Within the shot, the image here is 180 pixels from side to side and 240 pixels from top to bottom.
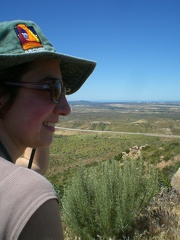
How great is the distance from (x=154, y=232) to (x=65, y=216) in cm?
110

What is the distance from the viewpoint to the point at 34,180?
0.78m

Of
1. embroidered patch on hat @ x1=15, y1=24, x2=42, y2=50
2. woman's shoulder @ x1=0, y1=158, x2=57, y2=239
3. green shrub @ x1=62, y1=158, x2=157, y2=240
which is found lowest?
green shrub @ x1=62, y1=158, x2=157, y2=240

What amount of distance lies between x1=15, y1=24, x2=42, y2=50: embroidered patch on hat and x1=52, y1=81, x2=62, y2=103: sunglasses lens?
212mm

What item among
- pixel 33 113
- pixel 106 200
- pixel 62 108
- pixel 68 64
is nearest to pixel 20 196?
pixel 33 113

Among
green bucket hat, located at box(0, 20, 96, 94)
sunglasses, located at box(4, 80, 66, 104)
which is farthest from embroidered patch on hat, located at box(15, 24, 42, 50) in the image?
sunglasses, located at box(4, 80, 66, 104)

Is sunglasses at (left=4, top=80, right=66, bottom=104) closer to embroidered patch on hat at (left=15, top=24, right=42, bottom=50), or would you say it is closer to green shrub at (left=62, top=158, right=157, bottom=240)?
embroidered patch on hat at (left=15, top=24, right=42, bottom=50)

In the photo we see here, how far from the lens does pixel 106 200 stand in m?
3.19

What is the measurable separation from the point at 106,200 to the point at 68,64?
2.04 metres

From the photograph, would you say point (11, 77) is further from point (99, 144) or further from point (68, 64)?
point (99, 144)

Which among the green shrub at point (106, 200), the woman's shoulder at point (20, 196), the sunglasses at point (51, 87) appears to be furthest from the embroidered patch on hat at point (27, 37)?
the green shrub at point (106, 200)

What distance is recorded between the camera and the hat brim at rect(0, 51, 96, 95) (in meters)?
1.13

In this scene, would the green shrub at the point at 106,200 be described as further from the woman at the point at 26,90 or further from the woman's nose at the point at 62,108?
the woman at the point at 26,90

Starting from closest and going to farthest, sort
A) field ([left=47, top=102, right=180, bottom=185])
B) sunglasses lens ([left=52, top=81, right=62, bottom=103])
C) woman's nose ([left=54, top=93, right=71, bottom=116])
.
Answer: sunglasses lens ([left=52, top=81, right=62, bottom=103]), woman's nose ([left=54, top=93, right=71, bottom=116]), field ([left=47, top=102, right=180, bottom=185])

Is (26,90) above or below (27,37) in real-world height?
below
